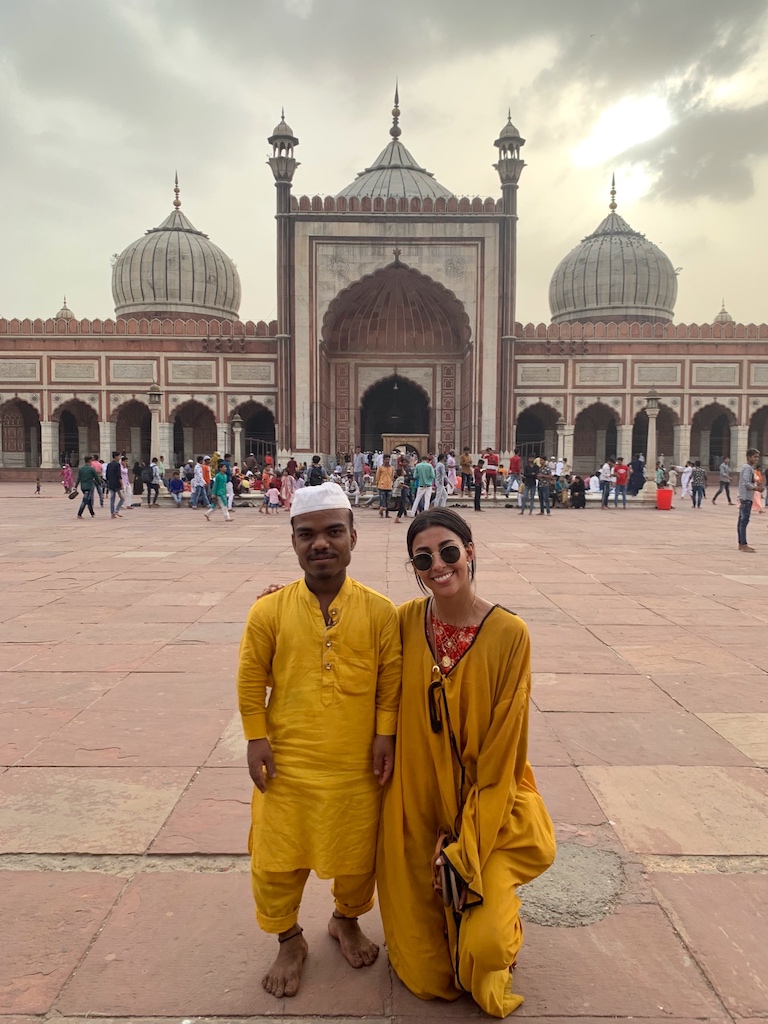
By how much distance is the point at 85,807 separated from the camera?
2371 mm

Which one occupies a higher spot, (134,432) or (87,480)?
(134,432)

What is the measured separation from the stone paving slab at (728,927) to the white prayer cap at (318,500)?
126 centimetres

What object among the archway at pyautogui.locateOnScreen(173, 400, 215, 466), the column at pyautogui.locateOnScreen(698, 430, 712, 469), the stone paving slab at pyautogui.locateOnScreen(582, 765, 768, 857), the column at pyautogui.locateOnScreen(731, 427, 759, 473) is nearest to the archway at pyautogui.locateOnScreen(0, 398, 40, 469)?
the archway at pyautogui.locateOnScreen(173, 400, 215, 466)

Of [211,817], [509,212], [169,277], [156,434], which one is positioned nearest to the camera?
[211,817]

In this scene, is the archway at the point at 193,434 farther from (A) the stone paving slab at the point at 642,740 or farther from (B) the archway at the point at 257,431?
(A) the stone paving slab at the point at 642,740

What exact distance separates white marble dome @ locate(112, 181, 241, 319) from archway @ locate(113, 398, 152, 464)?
14.6 ft

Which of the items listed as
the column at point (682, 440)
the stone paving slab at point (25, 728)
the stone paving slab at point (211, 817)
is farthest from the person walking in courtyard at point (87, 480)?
the column at point (682, 440)

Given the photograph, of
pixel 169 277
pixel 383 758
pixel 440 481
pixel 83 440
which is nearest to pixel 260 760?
pixel 383 758

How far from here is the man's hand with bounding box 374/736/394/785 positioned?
1.70m

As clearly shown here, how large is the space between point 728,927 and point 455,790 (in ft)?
2.46

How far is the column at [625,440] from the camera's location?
984 inches

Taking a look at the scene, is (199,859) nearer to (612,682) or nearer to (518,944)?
(518,944)

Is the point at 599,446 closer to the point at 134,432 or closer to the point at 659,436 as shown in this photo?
the point at 659,436

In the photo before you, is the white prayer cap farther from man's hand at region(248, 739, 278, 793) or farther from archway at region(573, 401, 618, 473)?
archway at region(573, 401, 618, 473)
